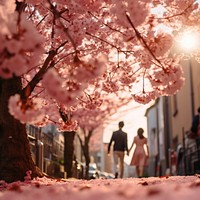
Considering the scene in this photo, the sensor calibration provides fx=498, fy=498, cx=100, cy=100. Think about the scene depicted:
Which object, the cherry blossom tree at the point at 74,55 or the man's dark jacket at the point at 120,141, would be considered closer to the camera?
the cherry blossom tree at the point at 74,55

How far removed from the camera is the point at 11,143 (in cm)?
784

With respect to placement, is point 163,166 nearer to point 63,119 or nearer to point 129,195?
point 63,119

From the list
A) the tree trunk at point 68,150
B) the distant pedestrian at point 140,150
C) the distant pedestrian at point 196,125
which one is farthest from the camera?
the tree trunk at point 68,150

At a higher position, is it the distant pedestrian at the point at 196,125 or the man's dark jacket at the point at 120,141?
the distant pedestrian at the point at 196,125

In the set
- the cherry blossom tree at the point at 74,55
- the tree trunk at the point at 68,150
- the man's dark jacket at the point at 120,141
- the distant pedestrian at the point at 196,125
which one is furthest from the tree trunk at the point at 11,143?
the tree trunk at the point at 68,150

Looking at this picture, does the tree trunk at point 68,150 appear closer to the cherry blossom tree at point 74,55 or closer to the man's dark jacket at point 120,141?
the man's dark jacket at point 120,141

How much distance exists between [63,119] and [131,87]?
2198 mm

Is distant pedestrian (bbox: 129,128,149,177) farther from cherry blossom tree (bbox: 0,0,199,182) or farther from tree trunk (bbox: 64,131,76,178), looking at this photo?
cherry blossom tree (bbox: 0,0,199,182)

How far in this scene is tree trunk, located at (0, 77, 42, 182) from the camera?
7.76m

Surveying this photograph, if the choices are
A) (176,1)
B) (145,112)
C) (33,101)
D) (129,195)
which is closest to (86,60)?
(33,101)

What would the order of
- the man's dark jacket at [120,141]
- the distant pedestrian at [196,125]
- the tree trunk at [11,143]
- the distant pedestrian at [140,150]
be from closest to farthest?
1. the tree trunk at [11,143]
2. the distant pedestrian at [196,125]
3. the man's dark jacket at [120,141]
4. the distant pedestrian at [140,150]

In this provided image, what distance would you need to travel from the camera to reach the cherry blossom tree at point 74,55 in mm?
3871

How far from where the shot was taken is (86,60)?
4129mm

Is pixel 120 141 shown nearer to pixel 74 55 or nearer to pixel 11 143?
pixel 11 143
